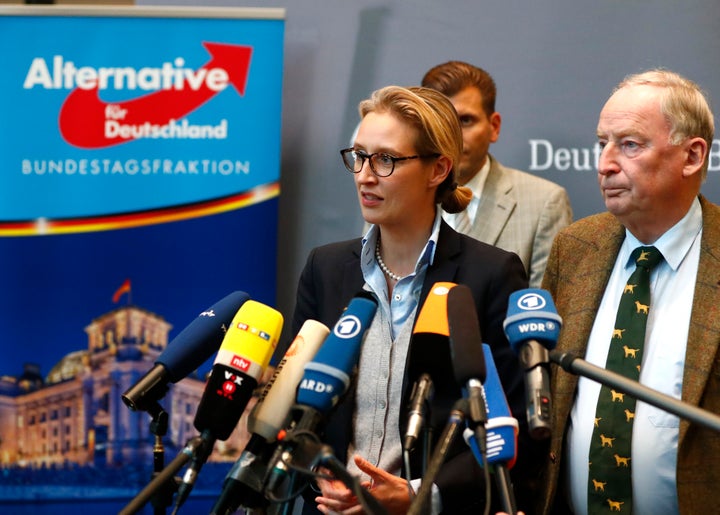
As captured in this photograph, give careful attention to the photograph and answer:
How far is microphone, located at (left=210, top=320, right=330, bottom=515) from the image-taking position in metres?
1.75

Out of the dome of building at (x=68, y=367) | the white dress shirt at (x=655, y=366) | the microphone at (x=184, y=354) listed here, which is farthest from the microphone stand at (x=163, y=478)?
the dome of building at (x=68, y=367)

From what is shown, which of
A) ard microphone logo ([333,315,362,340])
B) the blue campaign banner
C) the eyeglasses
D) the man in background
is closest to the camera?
ard microphone logo ([333,315,362,340])

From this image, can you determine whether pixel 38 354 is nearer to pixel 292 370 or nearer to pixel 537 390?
pixel 292 370

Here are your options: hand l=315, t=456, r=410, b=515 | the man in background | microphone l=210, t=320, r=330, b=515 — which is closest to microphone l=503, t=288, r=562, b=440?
microphone l=210, t=320, r=330, b=515

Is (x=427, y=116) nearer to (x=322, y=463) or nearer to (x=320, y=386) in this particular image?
(x=320, y=386)

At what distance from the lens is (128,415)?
427 cm

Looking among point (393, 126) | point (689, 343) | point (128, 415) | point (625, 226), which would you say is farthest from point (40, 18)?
point (689, 343)

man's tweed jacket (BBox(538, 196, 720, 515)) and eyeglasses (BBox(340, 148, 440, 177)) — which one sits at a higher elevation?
eyeglasses (BBox(340, 148, 440, 177))

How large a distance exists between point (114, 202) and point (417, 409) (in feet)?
Result: 9.44

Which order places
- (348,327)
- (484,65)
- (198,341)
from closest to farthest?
(348,327), (198,341), (484,65)

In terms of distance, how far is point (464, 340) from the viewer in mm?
1729

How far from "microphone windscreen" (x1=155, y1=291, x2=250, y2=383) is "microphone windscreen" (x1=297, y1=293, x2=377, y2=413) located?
0.93ft

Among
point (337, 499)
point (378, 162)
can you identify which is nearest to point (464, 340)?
point (337, 499)

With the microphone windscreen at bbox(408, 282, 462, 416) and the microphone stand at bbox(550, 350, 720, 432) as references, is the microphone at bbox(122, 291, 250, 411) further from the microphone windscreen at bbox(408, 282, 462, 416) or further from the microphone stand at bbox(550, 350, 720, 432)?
the microphone stand at bbox(550, 350, 720, 432)
